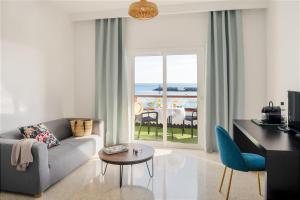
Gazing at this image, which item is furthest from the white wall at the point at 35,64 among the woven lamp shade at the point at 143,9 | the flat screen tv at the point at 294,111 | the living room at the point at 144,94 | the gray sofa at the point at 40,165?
the flat screen tv at the point at 294,111

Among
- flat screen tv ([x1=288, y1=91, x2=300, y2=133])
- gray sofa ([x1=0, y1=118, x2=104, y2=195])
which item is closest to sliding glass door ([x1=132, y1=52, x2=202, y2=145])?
gray sofa ([x1=0, y1=118, x2=104, y2=195])

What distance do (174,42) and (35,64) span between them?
8.19ft

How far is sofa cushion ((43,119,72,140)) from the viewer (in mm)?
3582

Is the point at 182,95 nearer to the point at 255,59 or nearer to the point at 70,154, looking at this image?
the point at 255,59

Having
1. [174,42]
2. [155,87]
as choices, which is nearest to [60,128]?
[155,87]

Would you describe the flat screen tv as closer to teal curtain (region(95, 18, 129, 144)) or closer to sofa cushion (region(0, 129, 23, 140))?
teal curtain (region(95, 18, 129, 144))

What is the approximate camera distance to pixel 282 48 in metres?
3.15

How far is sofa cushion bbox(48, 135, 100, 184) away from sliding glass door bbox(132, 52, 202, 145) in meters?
1.21

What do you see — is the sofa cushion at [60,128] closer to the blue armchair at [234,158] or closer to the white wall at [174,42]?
the white wall at [174,42]

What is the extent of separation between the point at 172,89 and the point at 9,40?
2810 millimetres

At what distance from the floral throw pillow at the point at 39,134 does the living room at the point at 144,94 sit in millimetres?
15

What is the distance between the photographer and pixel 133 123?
4539 millimetres

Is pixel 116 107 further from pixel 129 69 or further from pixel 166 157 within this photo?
pixel 166 157

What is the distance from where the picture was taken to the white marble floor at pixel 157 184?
7.98ft
